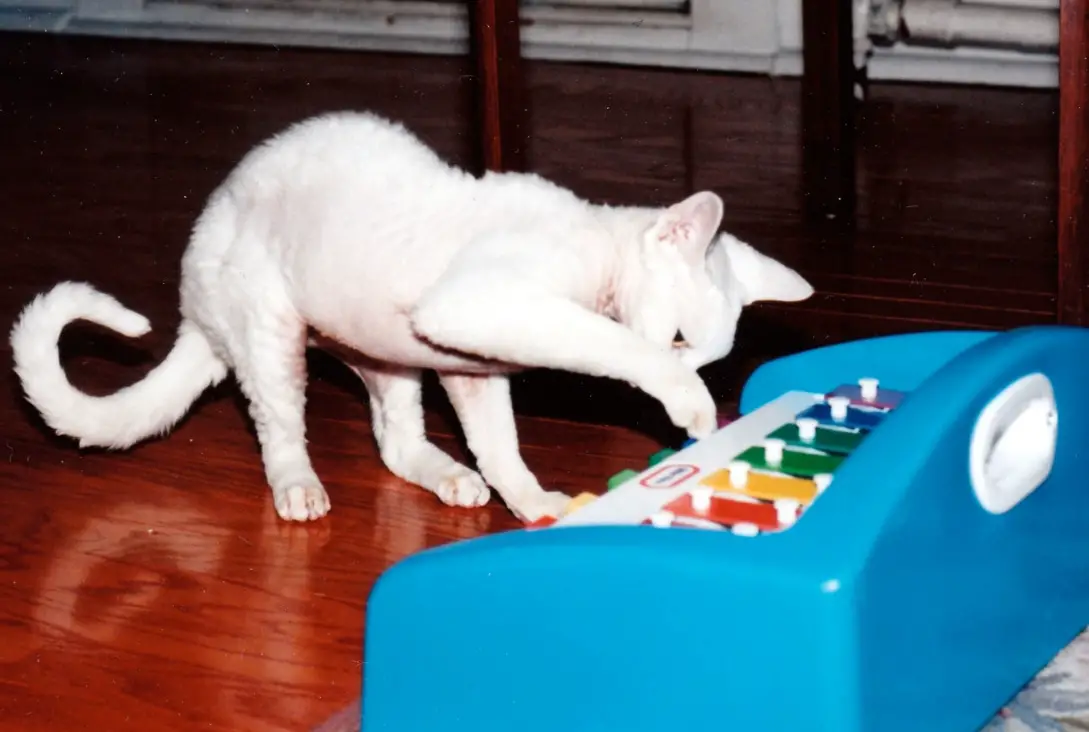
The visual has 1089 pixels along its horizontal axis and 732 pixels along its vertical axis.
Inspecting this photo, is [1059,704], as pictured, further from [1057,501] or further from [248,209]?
[248,209]

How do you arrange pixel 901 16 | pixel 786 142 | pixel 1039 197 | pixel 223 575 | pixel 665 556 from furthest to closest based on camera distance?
pixel 901 16 < pixel 786 142 < pixel 1039 197 < pixel 223 575 < pixel 665 556

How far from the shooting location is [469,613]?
3.33 feet

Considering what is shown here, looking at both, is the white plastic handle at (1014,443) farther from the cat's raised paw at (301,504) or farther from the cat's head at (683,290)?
the cat's raised paw at (301,504)

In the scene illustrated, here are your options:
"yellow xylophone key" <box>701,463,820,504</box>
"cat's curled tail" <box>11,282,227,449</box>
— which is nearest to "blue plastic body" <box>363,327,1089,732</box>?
"yellow xylophone key" <box>701,463,820,504</box>

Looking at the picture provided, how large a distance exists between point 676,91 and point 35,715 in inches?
129

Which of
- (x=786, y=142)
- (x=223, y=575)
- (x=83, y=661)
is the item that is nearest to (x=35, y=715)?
(x=83, y=661)

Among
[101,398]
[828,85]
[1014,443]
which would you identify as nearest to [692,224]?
[1014,443]

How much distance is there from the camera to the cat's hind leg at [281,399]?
5.16ft

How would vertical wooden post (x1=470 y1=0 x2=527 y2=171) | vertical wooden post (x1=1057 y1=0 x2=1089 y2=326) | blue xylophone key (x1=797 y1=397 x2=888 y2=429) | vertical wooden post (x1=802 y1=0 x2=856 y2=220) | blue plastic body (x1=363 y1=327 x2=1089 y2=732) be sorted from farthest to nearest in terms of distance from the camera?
vertical wooden post (x1=802 y1=0 x2=856 y2=220), vertical wooden post (x1=470 y1=0 x2=527 y2=171), vertical wooden post (x1=1057 y1=0 x2=1089 y2=326), blue xylophone key (x1=797 y1=397 x2=888 y2=429), blue plastic body (x1=363 y1=327 x2=1089 y2=732)

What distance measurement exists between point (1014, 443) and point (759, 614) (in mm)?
363

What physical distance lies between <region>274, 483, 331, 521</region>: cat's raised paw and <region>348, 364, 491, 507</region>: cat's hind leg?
0.44 feet

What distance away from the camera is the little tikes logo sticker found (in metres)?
1.14

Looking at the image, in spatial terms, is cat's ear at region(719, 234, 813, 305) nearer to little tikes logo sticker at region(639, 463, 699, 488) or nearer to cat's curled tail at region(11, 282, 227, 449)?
little tikes logo sticker at region(639, 463, 699, 488)

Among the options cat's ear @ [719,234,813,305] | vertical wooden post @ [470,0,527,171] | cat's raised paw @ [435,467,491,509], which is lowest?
cat's raised paw @ [435,467,491,509]
